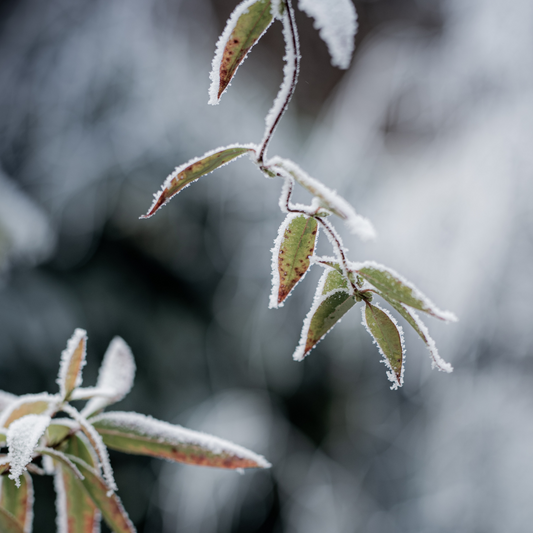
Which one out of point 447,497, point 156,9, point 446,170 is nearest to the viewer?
point 447,497

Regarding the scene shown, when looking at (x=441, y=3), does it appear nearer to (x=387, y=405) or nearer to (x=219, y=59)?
(x=387, y=405)

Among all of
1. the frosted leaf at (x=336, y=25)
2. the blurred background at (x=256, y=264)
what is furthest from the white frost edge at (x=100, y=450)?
the blurred background at (x=256, y=264)

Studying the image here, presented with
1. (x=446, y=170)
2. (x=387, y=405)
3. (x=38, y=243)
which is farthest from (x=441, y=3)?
(x=38, y=243)

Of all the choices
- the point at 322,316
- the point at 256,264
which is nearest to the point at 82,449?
the point at 322,316

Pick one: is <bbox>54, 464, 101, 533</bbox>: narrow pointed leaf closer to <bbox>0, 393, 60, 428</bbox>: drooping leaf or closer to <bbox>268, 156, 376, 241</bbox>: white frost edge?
<bbox>0, 393, 60, 428</bbox>: drooping leaf

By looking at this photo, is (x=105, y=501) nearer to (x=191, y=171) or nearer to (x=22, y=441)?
(x=22, y=441)

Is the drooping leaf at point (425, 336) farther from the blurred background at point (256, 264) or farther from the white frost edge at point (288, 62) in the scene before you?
the blurred background at point (256, 264)
